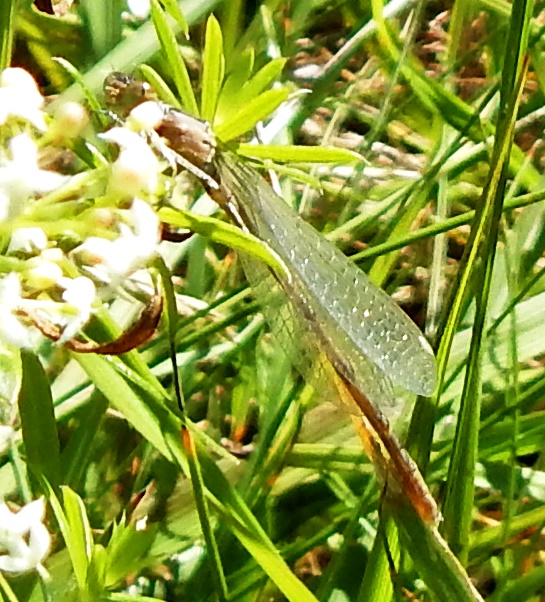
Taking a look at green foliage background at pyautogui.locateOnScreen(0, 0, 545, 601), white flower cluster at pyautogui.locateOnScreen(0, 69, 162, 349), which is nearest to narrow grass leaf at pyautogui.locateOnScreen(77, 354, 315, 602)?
green foliage background at pyautogui.locateOnScreen(0, 0, 545, 601)

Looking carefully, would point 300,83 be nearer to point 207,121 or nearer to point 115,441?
point 115,441

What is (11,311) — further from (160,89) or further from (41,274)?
(160,89)

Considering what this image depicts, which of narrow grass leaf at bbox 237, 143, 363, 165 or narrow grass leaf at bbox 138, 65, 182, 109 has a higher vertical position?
narrow grass leaf at bbox 138, 65, 182, 109

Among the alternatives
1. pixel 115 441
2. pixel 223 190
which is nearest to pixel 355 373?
pixel 223 190

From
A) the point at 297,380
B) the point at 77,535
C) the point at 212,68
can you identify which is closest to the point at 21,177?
the point at 212,68

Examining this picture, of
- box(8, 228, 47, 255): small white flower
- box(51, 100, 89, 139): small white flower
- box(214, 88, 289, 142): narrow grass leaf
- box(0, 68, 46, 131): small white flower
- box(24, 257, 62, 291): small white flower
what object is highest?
box(0, 68, 46, 131): small white flower

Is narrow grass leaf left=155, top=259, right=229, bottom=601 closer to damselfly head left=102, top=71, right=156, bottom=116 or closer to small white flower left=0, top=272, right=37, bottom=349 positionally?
damselfly head left=102, top=71, right=156, bottom=116

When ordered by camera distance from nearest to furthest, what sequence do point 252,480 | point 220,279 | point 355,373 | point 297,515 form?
point 355,373
point 252,480
point 297,515
point 220,279
